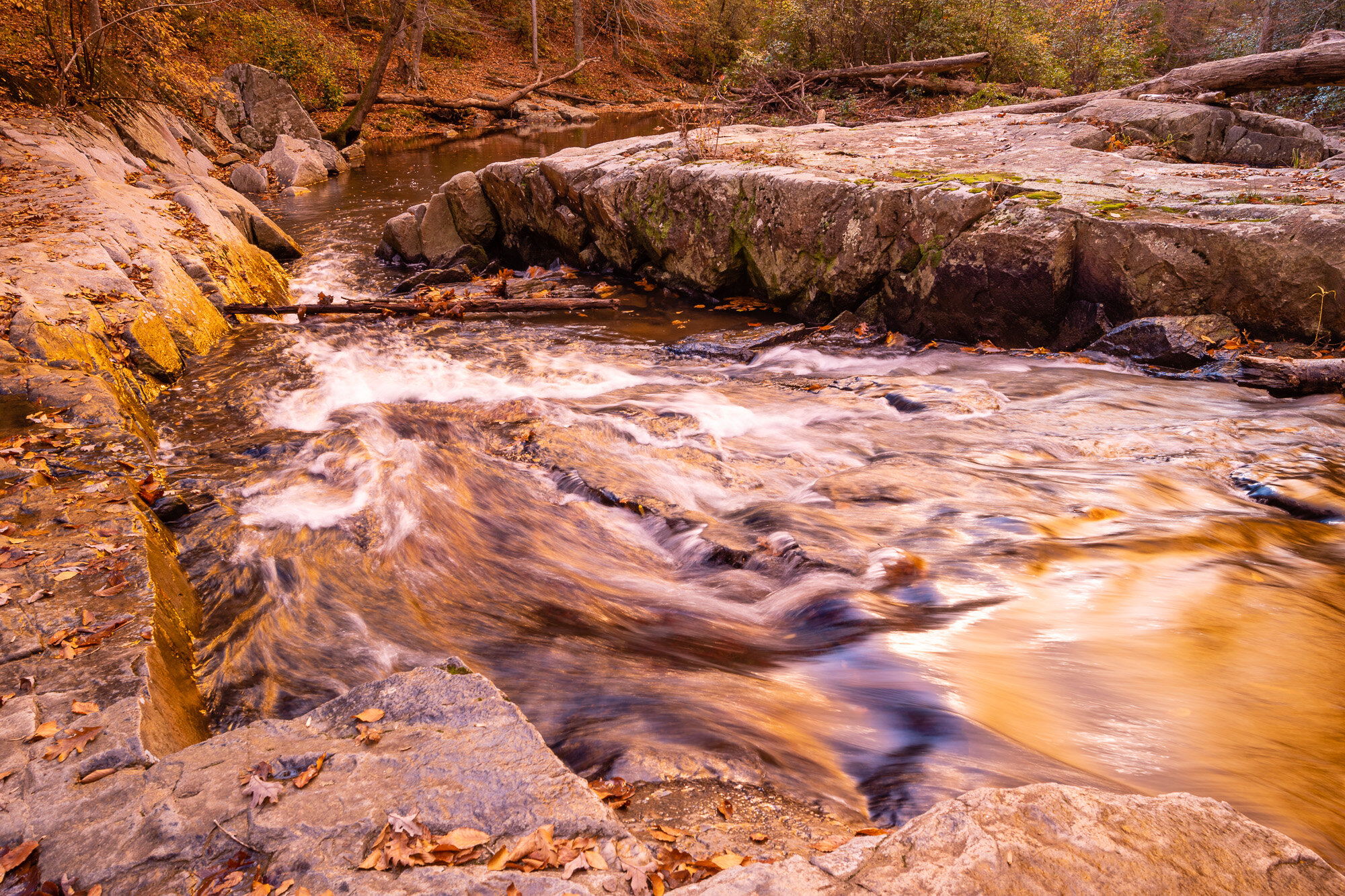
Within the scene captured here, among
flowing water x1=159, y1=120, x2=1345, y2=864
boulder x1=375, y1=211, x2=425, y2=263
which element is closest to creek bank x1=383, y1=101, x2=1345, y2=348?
flowing water x1=159, y1=120, x2=1345, y2=864

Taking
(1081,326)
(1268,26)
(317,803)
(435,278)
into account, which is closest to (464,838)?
(317,803)

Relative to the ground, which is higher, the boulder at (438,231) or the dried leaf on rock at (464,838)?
the boulder at (438,231)

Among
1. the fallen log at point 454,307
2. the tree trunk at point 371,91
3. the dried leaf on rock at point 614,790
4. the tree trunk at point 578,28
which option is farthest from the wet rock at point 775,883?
the tree trunk at point 578,28

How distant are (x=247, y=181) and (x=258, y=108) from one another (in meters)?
4.50

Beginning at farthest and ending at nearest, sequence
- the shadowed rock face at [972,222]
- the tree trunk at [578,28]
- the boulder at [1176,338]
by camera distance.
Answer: the tree trunk at [578,28]
the boulder at [1176,338]
the shadowed rock face at [972,222]

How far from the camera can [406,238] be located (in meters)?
11.8

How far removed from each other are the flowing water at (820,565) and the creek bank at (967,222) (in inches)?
32.6

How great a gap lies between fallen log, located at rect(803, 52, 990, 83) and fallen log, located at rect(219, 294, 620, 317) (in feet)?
27.8

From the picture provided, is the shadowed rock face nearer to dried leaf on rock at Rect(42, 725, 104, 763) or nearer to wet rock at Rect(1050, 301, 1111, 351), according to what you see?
wet rock at Rect(1050, 301, 1111, 351)

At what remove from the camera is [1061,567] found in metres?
3.88

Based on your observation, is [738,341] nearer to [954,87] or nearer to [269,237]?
[269,237]

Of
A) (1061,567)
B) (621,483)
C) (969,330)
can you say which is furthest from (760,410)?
(1061,567)

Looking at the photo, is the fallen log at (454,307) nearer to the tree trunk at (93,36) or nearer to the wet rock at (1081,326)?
the wet rock at (1081,326)

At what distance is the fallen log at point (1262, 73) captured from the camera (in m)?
8.96
